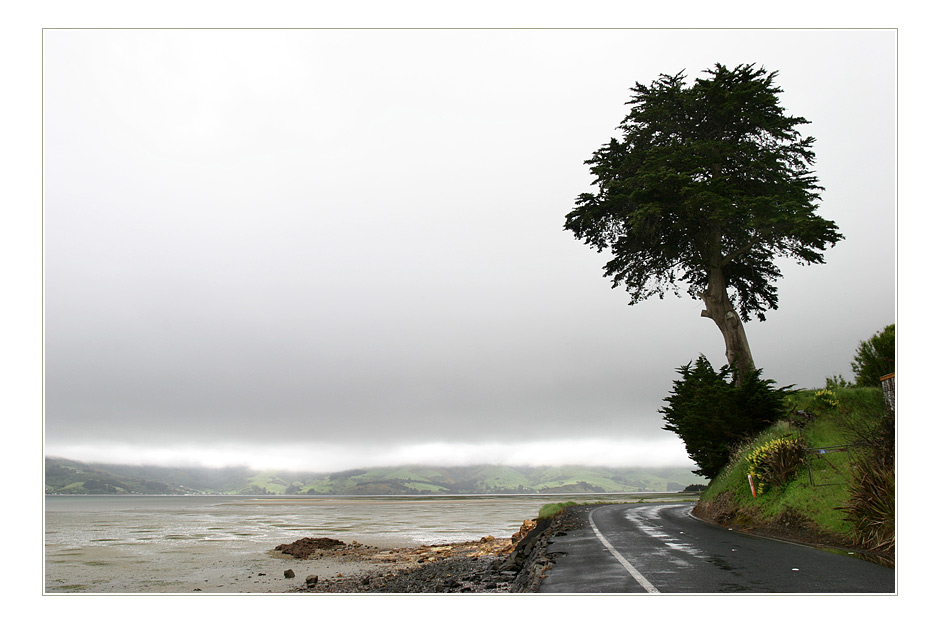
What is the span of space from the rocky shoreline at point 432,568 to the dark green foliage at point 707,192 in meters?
13.5

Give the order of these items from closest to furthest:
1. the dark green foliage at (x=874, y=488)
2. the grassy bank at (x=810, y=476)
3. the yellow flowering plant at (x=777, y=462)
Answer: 1. the dark green foliage at (x=874, y=488)
2. the grassy bank at (x=810, y=476)
3. the yellow flowering plant at (x=777, y=462)

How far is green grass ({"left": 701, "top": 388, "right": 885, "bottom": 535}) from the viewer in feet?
44.1

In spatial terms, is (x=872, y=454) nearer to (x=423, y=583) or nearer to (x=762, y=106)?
(x=423, y=583)

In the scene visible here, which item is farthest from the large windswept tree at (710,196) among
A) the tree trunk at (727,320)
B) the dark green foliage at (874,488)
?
the dark green foliage at (874,488)

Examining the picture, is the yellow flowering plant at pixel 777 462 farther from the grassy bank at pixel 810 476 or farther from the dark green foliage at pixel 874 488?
the dark green foliage at pixel 874 488

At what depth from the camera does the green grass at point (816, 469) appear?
A: 13.4 meters

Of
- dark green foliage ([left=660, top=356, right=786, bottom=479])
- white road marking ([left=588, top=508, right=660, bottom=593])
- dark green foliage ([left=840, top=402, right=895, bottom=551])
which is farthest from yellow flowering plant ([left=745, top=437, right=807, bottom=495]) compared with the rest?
white road marking ([left=588, top=508, right=660, bottom=593])

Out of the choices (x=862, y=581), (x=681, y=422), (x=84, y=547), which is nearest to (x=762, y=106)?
(x=681, y=422)

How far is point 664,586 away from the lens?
311 inches

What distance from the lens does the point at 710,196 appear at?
23.3 metres

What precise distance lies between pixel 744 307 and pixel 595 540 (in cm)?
1994

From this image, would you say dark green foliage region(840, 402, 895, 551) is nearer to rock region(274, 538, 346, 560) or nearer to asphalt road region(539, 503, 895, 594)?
asphalt road region(539, 503, 895, 594)

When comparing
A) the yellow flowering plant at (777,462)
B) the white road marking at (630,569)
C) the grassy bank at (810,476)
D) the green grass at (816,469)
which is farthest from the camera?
the yellow flowering plant at (777,462)

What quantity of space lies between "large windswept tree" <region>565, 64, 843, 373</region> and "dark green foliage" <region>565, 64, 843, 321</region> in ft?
0.16
